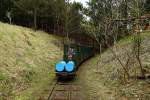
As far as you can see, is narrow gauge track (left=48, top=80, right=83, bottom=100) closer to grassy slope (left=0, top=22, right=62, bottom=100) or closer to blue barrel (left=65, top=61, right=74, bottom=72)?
grassy slope (left=0, top=22, right=62, bottom=100)

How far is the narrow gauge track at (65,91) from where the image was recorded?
19.9 m

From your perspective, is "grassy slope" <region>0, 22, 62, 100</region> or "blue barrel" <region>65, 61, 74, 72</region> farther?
"blue barrel" <region>65, 61, 74, 72</region>

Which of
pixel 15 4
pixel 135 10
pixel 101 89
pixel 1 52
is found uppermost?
pixel 15 4

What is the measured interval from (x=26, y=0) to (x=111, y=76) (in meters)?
32.1

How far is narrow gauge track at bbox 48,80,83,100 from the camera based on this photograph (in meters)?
19.9

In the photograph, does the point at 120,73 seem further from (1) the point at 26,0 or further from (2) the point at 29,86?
(1) the point at 26,0

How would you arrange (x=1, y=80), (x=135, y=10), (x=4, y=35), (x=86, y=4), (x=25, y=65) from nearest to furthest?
(x=135, y=10)
(x=1, y=80)
(x=25, y=65)
(x=4, y=35)
(x=86, y=4)

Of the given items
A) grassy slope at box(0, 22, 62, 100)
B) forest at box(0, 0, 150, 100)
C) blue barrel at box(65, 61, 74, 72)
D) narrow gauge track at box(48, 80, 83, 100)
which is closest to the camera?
forest at box(0, 0, 150, 100)

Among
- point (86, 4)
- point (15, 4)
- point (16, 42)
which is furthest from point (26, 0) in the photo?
point (16, 42)

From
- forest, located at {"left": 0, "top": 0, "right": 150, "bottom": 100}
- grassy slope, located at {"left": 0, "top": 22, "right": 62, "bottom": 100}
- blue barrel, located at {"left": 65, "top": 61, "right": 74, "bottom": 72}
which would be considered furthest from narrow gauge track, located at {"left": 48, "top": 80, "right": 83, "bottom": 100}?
blue barrel, located at {"left": 65, "top": 61, "right": 74, "bottom": 72}

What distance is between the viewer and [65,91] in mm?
22188

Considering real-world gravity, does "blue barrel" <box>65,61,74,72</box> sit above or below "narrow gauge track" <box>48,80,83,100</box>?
above

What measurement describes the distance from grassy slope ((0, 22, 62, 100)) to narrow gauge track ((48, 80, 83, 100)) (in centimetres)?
88

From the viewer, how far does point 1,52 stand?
27.0 m
